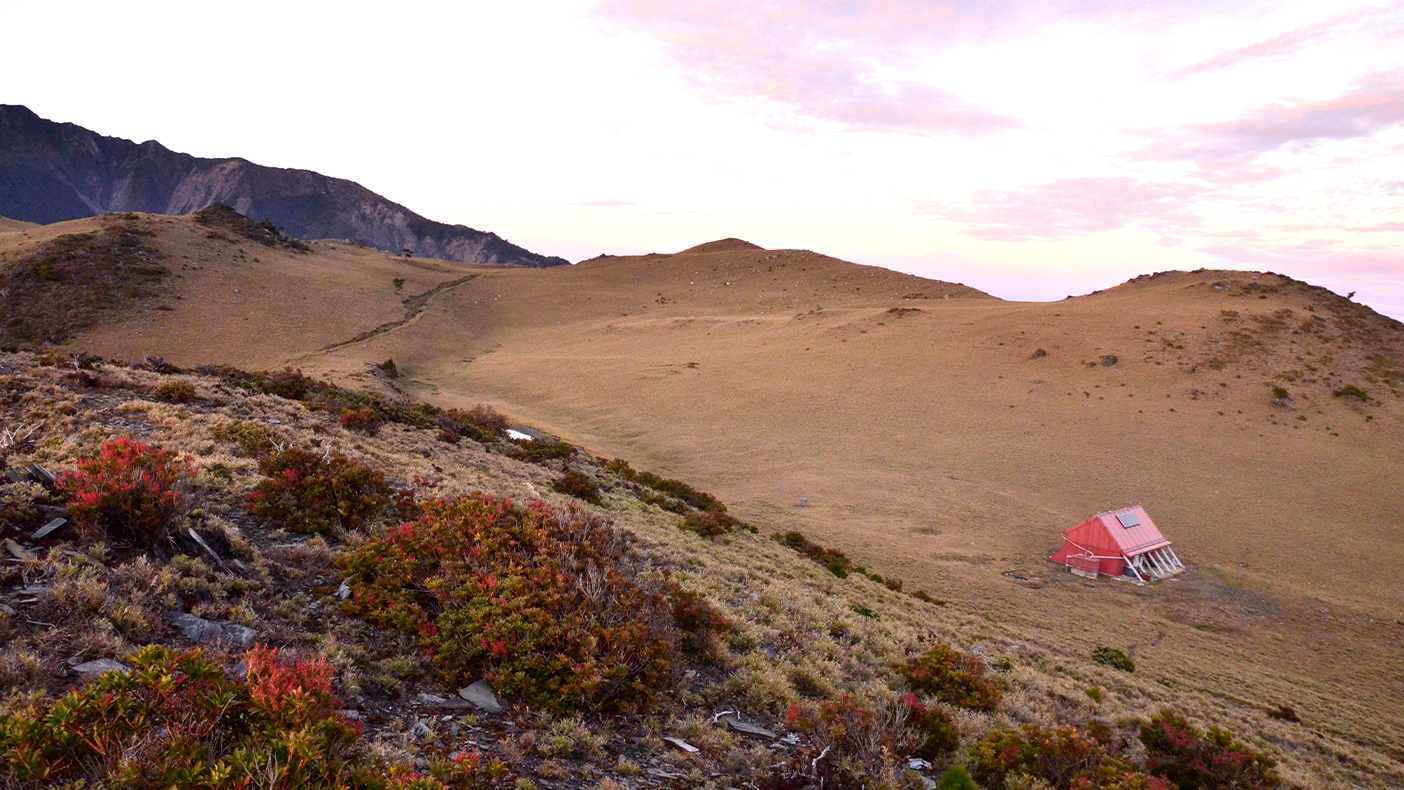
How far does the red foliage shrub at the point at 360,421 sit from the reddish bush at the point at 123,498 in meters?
10.6

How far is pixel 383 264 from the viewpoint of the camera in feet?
258

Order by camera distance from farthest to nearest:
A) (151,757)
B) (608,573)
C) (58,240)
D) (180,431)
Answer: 1. (58,240)
2. (180,431)
3. (608,573)
4. (151,757)

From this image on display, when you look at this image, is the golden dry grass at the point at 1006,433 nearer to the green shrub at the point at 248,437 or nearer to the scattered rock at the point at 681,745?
the scattered rock at the point at 681,745

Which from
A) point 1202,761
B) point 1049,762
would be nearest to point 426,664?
point 1049,762

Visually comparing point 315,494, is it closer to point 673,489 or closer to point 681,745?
point 681,745

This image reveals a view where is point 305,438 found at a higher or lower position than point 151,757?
lower

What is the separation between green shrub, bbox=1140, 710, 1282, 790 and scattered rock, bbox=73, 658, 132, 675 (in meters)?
10.5

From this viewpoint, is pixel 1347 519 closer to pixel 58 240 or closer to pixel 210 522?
pixel 210 522

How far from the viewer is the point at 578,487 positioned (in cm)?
1719

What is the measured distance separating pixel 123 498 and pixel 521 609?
157 inches

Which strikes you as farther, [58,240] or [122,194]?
[122,194]

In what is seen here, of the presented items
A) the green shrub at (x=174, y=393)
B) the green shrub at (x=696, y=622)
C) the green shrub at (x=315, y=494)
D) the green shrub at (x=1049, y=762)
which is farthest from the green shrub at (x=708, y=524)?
the green shrub at (x=174, y=393)

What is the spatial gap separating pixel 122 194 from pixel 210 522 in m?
265

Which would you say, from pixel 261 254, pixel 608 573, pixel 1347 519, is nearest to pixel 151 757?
pixel 608 573
